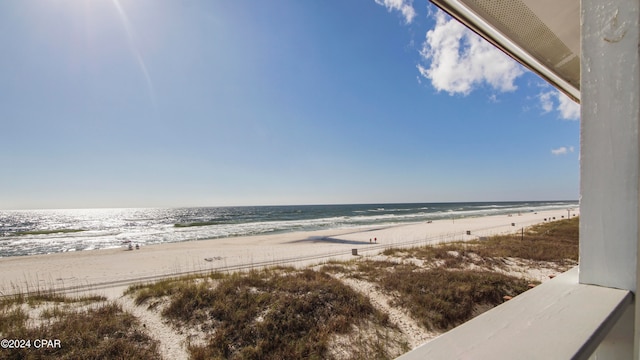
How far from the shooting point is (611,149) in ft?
2.91

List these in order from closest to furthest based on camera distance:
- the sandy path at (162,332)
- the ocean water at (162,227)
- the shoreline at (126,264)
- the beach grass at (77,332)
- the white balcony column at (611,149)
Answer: the white balcony column at (611,149) → the beach grass at (77,332) → the sandy path at (162,332) → the shoreline at (126,264) → the ocean water at (162,227)

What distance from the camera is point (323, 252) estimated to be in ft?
51.9

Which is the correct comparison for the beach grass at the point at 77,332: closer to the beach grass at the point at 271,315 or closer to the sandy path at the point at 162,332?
the sandy path at the point at 162,332

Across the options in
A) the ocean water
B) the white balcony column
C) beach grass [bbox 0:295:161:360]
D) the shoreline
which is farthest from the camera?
the ocean water

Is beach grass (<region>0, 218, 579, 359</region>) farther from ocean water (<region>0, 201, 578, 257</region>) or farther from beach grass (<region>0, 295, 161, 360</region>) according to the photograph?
ocean water (<region>0, 201, 578, 257</region>)

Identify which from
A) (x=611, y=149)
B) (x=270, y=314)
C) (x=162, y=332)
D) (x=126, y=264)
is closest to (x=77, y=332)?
(x=162, y=332)

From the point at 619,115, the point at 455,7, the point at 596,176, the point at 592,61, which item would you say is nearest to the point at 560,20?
the point at 455,7

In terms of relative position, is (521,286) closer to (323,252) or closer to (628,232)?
(628,232)

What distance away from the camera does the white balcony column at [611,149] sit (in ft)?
2.79

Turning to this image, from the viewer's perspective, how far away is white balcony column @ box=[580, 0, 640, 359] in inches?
33.5

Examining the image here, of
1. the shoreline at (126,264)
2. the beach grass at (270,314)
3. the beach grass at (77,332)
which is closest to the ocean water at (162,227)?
the shoreline at (126,264)

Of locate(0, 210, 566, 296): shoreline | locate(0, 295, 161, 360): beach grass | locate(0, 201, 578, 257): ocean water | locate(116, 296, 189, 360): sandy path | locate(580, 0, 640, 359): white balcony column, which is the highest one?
locate(580, 0, 640, 359): white balcony column

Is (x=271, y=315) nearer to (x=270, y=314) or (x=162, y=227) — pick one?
(x=270, y=314)

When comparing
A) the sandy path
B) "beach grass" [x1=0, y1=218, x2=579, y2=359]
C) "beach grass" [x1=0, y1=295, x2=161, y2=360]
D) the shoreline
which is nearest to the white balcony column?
"beach grass" [x1=0, y1=218, x2=579, y2=359]
